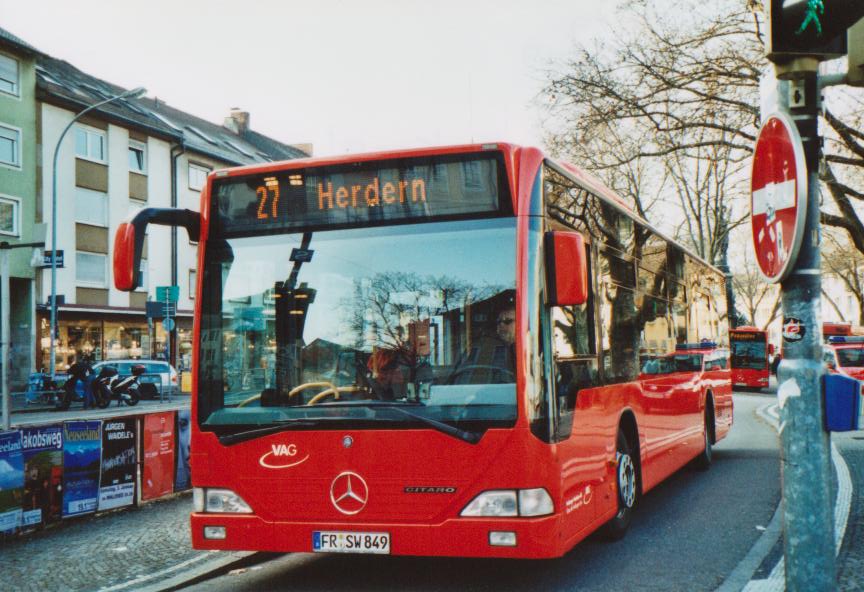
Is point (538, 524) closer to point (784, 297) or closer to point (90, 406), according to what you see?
point (784, 297)

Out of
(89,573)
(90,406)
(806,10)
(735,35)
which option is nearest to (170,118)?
(90,406)

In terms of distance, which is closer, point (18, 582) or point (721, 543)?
point (18, 582)

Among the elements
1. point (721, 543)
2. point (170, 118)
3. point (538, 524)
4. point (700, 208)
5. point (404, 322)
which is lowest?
point (721, 543)

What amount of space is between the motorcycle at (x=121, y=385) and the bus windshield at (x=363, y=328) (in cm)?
2378

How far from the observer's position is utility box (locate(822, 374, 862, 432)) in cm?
391

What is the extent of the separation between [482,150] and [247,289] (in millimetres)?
1825

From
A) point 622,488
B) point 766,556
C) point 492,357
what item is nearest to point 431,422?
point 492,357

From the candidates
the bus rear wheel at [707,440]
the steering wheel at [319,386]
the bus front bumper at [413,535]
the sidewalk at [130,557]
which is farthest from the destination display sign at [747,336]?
the steering wheel at [319,386]

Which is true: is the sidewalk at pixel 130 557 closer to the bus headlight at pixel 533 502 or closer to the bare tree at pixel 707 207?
the bus headlight at pixel 533 502

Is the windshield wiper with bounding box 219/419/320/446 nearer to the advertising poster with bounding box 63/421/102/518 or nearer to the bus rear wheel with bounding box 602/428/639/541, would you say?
the bus rear wheel with bounding box 602/428/639/541

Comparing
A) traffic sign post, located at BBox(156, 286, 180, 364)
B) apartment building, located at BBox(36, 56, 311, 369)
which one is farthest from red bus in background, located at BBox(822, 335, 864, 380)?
apartment building, located at BBox(36, 56, 311, 369)

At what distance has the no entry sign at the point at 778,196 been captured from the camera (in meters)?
3.87

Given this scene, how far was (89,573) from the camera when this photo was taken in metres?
6.91

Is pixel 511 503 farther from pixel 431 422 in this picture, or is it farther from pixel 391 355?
pixel 391 355
